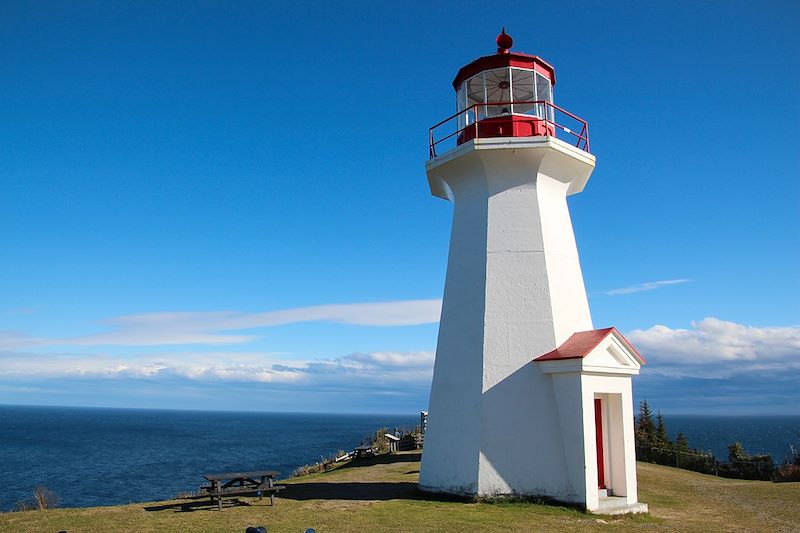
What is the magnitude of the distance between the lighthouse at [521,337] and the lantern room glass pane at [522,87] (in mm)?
70

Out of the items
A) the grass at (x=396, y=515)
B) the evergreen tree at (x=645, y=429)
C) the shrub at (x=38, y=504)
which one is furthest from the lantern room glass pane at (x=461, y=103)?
the evergreen tree at (x=645, y=429)

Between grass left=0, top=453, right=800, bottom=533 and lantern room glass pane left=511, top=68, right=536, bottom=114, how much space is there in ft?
31.7

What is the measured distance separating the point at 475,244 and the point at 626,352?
165 inches

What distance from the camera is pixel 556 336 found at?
13188mm

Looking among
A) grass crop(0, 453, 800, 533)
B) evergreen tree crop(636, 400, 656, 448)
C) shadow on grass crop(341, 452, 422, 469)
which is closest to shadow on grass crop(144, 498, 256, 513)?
grass crop(0, 453, 800, 533)

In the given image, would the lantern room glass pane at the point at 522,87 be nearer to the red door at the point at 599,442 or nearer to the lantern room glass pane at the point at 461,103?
the lantern room glass pane at the point at 461,103

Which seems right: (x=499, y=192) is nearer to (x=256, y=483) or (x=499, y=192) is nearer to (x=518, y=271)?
(x=518, y=271)

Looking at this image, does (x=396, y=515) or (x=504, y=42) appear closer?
(x=396, y=515)

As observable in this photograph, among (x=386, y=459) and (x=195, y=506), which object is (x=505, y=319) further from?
(x=386, y=459)

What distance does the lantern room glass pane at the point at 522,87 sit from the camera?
14887 mm

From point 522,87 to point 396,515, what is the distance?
11099 millimetres

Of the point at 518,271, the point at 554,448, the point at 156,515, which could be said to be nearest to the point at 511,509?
the point at 554,448

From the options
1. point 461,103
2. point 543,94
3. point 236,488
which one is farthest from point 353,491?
point 543,94

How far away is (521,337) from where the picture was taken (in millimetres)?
13258
